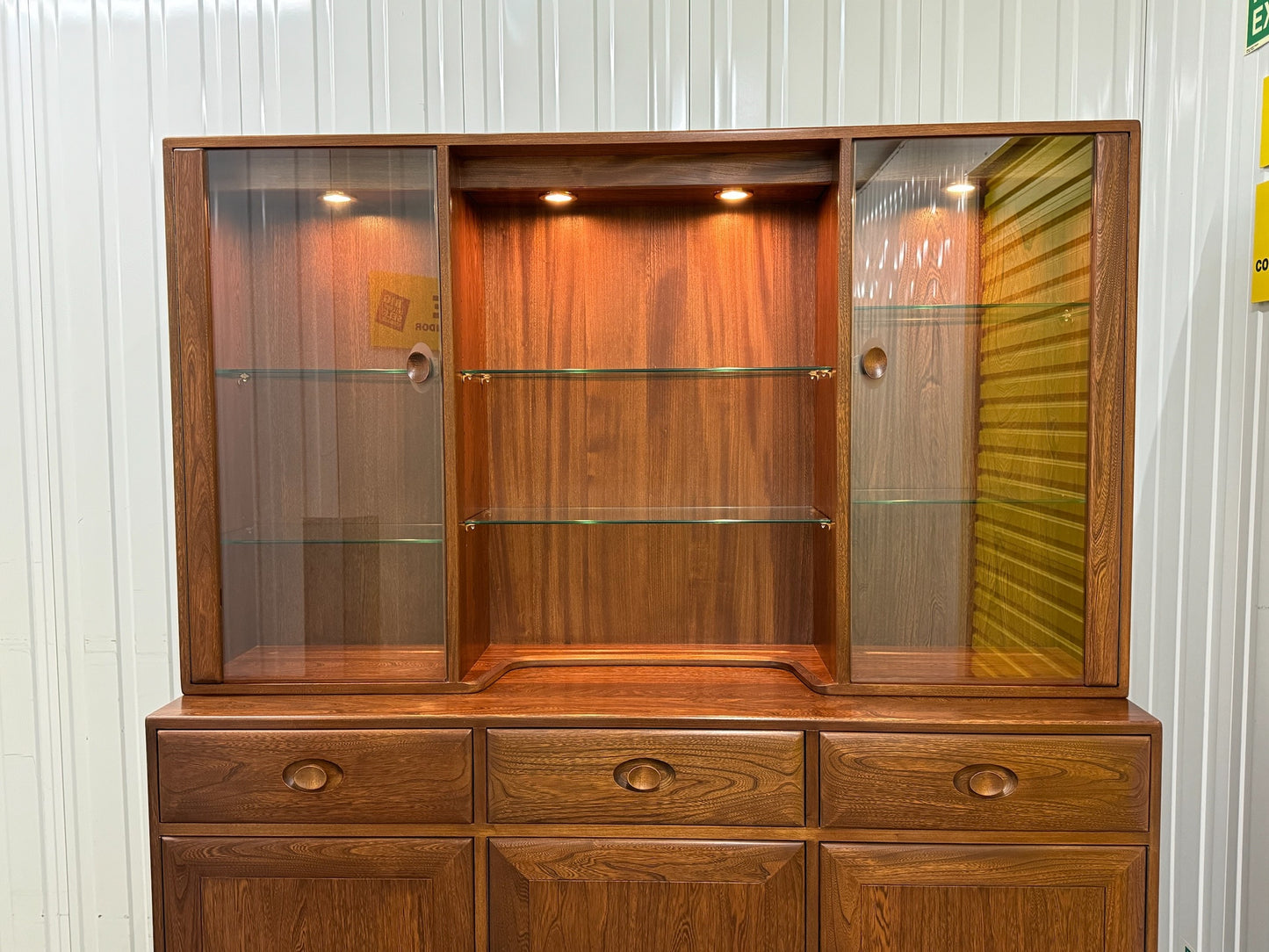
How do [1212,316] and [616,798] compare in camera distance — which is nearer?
[616,798]

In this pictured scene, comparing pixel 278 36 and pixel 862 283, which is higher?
pixel 278 36

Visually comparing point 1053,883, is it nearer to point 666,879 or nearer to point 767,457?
point 666,879

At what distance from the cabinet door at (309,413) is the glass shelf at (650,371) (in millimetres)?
265

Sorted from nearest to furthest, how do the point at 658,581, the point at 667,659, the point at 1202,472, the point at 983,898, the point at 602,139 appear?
1. the point at 983,898
2. the point at 602,139
3. the point at 1202,472
4. the point at 667,659
5. the point at 658,581

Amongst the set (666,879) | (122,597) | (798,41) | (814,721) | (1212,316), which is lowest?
(666,879)

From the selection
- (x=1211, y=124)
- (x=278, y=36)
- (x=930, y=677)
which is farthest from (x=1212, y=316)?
(x=278, y=36)

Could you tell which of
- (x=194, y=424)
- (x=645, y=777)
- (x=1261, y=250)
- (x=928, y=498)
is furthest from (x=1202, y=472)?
(x=194, y=424)

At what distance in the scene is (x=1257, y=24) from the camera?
162cm

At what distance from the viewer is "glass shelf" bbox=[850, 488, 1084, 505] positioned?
169 cm

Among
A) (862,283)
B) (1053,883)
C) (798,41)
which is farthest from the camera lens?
(798,41)

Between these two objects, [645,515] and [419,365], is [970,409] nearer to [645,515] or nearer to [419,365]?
[645,515]

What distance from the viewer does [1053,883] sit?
1.55m

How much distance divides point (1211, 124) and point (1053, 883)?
60.2 inches

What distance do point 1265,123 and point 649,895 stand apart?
1.86 m
